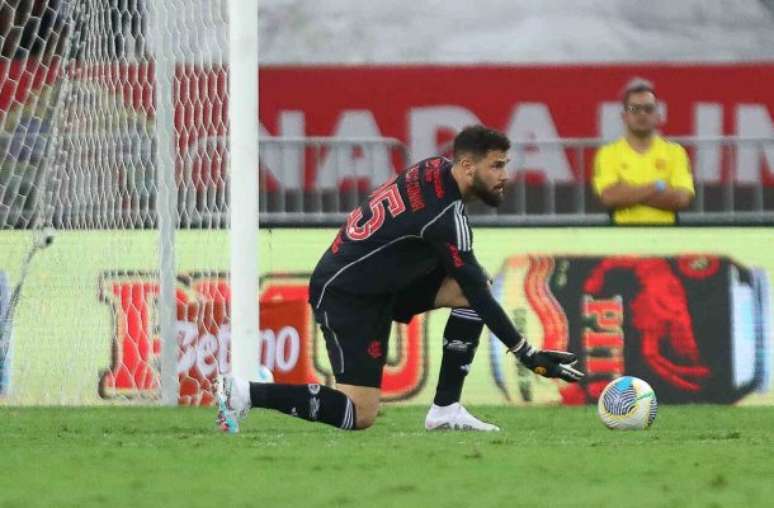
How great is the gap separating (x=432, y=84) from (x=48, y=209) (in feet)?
15.4

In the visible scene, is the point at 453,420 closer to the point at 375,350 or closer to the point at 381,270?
the point at 375,350

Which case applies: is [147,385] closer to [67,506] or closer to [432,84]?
[432,84]

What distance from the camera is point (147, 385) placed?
11.6 m

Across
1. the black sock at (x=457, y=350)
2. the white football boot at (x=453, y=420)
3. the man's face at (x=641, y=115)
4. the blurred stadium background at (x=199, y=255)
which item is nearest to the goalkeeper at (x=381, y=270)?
the black sock at (x=457, y=350)

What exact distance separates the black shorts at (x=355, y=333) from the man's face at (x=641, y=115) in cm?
329

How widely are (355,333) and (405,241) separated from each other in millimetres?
493

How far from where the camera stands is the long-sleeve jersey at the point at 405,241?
326 inches

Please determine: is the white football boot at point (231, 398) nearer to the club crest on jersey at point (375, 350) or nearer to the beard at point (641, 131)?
the club crest on jersey at point (375, 350)

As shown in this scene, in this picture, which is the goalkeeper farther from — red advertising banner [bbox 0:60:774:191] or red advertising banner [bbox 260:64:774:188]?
red advertising banner [bbox 260:64:774:188]

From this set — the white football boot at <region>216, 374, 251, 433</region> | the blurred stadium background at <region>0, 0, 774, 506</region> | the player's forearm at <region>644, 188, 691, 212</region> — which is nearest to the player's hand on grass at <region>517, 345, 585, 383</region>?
the white football boot at <region>216, 374, 251, 433</region>

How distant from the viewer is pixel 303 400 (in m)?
8.30

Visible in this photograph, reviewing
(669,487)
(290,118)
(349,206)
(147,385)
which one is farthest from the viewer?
(290,118)

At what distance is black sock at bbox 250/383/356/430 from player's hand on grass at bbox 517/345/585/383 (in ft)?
3.02

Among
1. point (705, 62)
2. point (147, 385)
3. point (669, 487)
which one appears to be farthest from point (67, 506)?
point (705, 62)
